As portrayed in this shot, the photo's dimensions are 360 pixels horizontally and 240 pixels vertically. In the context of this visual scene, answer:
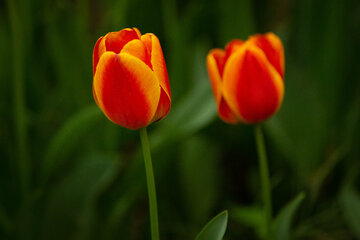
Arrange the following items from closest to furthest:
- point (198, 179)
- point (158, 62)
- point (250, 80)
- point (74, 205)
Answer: point (158, 62) < point (250, 80) < point (74, 205) < point (198, 179)

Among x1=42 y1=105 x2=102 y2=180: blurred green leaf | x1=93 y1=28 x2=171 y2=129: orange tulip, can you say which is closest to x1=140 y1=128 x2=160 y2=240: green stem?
x1=93 y1=28 x2=171 y2=129: orange tulip

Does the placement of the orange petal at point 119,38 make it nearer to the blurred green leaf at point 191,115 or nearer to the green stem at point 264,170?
the green stem at point 264,170

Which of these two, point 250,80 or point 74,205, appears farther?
point 74,205

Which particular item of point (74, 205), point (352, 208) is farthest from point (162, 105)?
point (352, 208)

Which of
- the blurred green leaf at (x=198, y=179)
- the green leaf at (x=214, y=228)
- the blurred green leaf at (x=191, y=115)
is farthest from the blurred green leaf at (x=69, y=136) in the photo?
the green leaf at (x=214, y=228)

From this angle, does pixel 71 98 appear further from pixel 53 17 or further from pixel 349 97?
pixel 349 97

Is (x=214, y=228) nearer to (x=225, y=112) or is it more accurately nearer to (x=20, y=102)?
(x=225, y=112)
